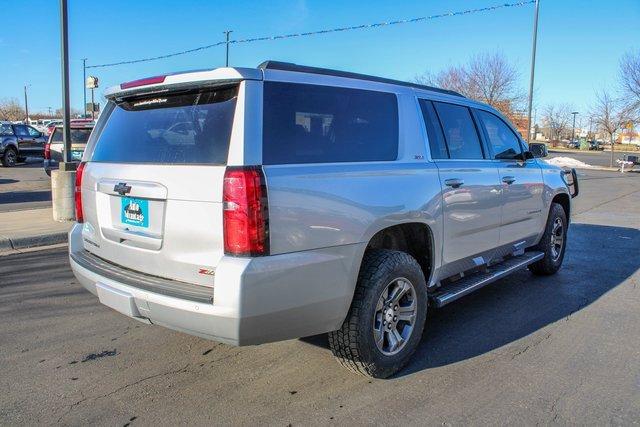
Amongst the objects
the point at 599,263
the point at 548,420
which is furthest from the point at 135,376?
the point at 599,263

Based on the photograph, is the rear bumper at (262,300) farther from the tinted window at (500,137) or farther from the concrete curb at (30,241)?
the concrete curb at (30,241)

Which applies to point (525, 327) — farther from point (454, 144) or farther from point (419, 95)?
point (419, 95)

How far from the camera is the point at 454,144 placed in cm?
451

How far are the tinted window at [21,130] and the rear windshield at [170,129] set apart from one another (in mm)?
21665

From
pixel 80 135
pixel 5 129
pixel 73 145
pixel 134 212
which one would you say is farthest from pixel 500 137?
pixel 5 129

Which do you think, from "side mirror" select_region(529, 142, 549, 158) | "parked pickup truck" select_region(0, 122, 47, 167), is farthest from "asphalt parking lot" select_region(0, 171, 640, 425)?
"parked pickup truck" select_region(0, 122, 47, 167)

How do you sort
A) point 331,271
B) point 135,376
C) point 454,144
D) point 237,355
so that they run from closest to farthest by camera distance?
point 331,271 < point 135,376 < point 237,355 < point 454,144

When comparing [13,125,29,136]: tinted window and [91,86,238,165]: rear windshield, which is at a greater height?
[13,125,29,136]: tinted window

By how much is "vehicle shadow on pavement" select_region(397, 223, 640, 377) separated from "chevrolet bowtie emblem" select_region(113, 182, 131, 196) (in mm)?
2171

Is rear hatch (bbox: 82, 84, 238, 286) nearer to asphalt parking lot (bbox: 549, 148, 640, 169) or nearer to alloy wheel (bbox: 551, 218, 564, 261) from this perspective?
alloy wheel (bbox: 551, 218, 564, 261)

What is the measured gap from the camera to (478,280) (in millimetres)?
4613

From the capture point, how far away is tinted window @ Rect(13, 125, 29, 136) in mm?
22456

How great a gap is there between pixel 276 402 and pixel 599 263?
18.2 feet

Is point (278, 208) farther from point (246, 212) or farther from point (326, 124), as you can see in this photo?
point (326, 124)
